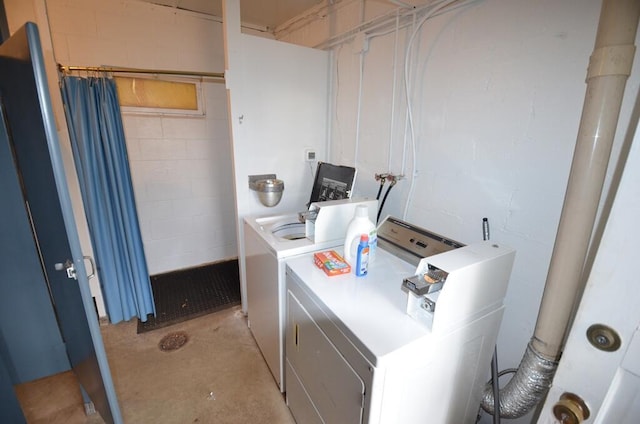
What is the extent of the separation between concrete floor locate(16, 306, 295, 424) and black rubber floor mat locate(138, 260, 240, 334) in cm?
15

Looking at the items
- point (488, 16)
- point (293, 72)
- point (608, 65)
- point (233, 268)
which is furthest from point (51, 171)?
point (233, 268)

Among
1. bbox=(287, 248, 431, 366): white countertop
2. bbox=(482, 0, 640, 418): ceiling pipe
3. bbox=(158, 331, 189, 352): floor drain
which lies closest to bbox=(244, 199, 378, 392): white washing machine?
bbox=(287, 248, 431, 366): white countertop

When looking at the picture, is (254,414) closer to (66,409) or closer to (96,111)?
(66,409)

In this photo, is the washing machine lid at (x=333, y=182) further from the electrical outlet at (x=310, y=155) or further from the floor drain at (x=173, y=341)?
the floor drain at (x=173, y=341)

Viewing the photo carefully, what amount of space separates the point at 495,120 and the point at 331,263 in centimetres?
97

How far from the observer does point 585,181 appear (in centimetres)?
80

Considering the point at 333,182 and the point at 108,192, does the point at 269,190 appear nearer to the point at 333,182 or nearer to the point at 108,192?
the point at 333,182

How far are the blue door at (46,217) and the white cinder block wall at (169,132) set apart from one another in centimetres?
117

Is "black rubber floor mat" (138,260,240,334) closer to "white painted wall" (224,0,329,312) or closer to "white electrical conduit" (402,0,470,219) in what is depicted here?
"white painted wall" (224,0,329,312)

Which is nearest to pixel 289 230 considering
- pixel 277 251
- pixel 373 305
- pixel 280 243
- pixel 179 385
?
pixel 280 243

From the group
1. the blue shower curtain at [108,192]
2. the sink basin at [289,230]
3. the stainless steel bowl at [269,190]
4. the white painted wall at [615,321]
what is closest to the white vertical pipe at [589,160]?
the white painted wall at [615,321]

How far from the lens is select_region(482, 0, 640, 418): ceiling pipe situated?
2.38ft

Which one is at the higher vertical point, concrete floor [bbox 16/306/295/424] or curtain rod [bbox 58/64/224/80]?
curtain rod [bbox 58/64/224/80]

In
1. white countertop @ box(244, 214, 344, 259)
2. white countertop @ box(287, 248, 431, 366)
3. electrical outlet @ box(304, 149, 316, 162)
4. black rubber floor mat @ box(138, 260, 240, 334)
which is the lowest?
black rubber floor mat @ box(138, 260, 240, 334)
